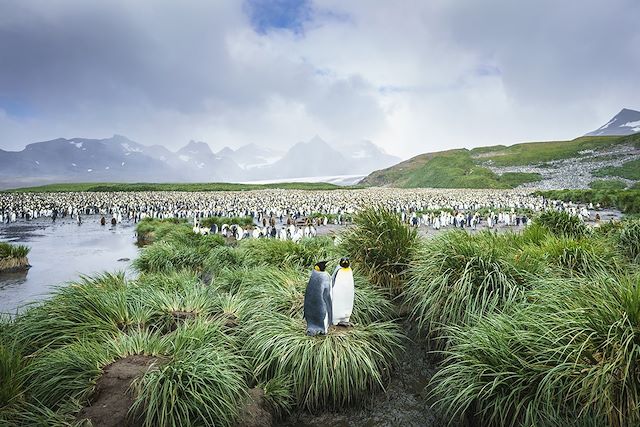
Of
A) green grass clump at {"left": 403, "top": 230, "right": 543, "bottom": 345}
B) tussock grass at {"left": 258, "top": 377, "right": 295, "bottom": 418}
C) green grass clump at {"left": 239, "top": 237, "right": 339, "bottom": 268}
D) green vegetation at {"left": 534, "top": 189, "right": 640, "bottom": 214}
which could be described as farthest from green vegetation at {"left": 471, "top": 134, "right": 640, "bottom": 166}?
tussock grass at {"left": 258, "top": 377, "right": 295, "bottom": 418}

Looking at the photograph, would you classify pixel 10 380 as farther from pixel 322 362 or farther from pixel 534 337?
pixel 534 337

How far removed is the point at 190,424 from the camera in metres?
4.01

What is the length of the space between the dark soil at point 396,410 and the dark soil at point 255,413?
43 centimetres

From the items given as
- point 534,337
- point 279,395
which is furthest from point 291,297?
point 534,337

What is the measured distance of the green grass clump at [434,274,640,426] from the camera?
341cm

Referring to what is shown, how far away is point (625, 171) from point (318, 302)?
229 feet

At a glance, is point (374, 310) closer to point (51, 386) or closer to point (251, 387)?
point (251, 387)

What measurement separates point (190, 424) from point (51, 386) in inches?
72.0

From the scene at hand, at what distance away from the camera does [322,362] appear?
5152 millimetres

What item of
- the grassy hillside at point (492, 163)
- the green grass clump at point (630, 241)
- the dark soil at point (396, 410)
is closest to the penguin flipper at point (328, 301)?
the dark soil at point (396, 410)

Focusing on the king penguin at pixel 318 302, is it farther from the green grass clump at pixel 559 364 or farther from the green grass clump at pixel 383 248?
the green grass clump at pixel 383 248

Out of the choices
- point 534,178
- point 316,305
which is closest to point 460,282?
point 316,305

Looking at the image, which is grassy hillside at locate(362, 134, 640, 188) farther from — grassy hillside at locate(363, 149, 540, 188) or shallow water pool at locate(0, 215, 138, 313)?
shallow water pool at locate(0, 215, 138, 313)

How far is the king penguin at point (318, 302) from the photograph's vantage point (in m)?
5.41
